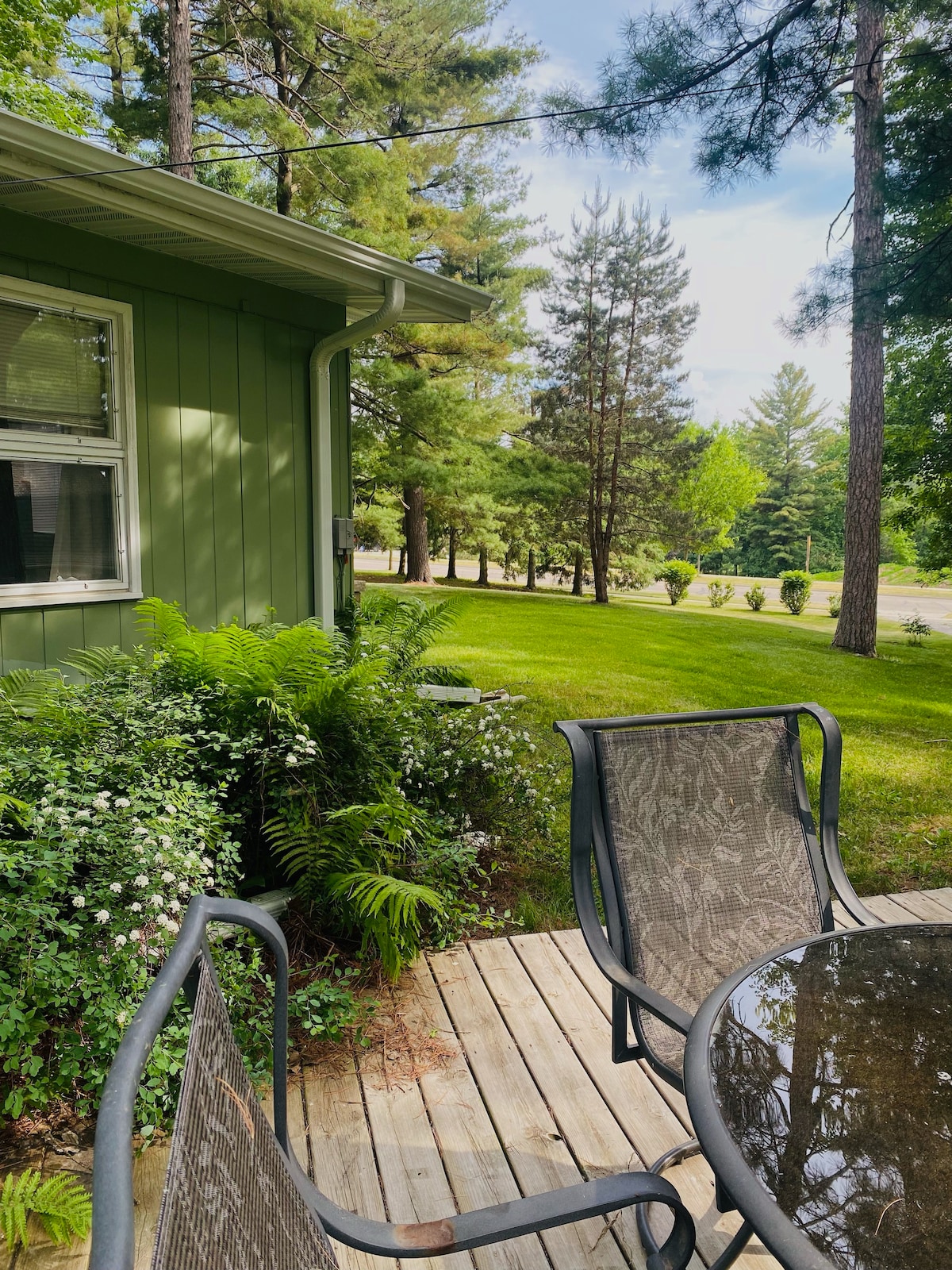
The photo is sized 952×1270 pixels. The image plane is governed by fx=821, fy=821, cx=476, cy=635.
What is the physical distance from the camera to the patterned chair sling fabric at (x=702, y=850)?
5.67 ft

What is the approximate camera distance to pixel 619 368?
18.7 metres

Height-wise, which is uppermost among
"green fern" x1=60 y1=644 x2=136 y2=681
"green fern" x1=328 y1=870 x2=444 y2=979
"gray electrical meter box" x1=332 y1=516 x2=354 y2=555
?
"gray electrical meter box" x1=332 y1=516 x2=354 y2=555

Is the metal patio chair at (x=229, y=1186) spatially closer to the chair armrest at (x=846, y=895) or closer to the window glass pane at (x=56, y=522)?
the chair armrest at (x=846, y=895)

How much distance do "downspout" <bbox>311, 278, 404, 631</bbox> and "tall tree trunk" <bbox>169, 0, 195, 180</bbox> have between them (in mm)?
5663

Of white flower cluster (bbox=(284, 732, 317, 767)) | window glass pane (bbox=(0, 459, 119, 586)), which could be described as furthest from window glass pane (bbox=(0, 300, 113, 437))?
white flower cluster (bbox=(284, 732, 317, 767))

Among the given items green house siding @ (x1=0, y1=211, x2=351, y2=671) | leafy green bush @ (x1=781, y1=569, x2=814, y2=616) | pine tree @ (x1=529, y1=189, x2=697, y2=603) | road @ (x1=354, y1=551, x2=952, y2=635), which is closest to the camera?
green house siding @ (x1=0, y1=211, x2=351, y2=671)

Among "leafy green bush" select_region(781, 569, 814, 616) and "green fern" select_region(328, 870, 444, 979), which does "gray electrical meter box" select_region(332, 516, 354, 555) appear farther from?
"leafy green bush" select_region(781, 569, 814, 616)

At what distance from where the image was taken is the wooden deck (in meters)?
1.58

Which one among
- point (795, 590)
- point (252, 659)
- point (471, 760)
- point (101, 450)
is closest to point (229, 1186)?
point (252, 659)

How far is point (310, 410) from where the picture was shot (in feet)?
14.0

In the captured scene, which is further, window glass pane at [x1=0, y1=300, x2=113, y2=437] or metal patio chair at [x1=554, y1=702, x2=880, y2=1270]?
window glass pane at [x1=0, y1=300, x2=113, y2=437]

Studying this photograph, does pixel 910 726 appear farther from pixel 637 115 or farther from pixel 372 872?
pixel 372 872

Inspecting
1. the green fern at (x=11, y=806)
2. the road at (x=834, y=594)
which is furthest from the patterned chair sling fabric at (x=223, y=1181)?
the road at (x=834, y=594)

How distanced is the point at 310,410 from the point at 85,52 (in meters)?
9.56
